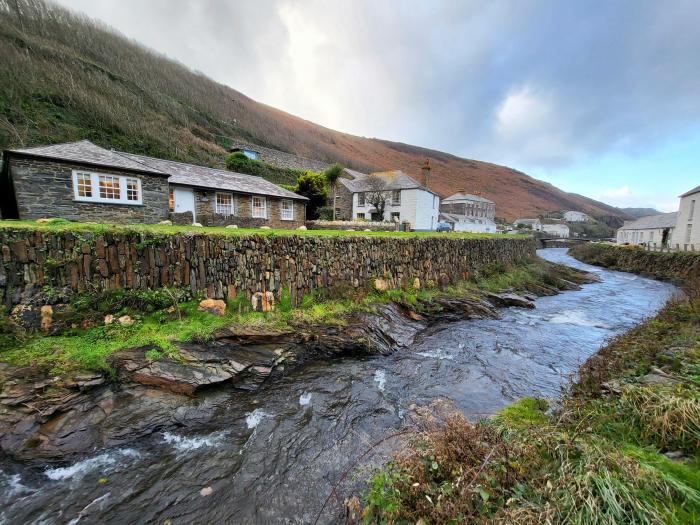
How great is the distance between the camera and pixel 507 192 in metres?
123

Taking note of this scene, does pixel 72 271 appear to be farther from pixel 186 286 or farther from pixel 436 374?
pixel 436 374

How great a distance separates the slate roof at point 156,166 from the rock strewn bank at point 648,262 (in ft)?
101

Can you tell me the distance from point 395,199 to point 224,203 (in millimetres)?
23809

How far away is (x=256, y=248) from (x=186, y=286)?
7.85ft

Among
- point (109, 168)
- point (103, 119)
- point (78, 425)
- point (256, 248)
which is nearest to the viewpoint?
point (78, 425)

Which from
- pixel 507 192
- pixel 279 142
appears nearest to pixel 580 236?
pixel 507 192

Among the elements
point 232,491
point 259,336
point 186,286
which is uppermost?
point 186,286

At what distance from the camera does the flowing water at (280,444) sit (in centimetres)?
456

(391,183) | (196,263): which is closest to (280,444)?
(196,263)

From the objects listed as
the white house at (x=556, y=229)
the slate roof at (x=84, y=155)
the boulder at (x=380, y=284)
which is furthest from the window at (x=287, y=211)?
the white house at (x=556, y=229)

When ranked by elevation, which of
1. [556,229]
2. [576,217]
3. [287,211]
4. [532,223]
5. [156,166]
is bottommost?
[287,211]

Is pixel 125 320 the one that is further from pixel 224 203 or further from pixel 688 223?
pixel 688 223

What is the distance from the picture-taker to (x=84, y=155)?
44.5ft

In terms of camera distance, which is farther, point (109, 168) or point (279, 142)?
point (279, 142)
